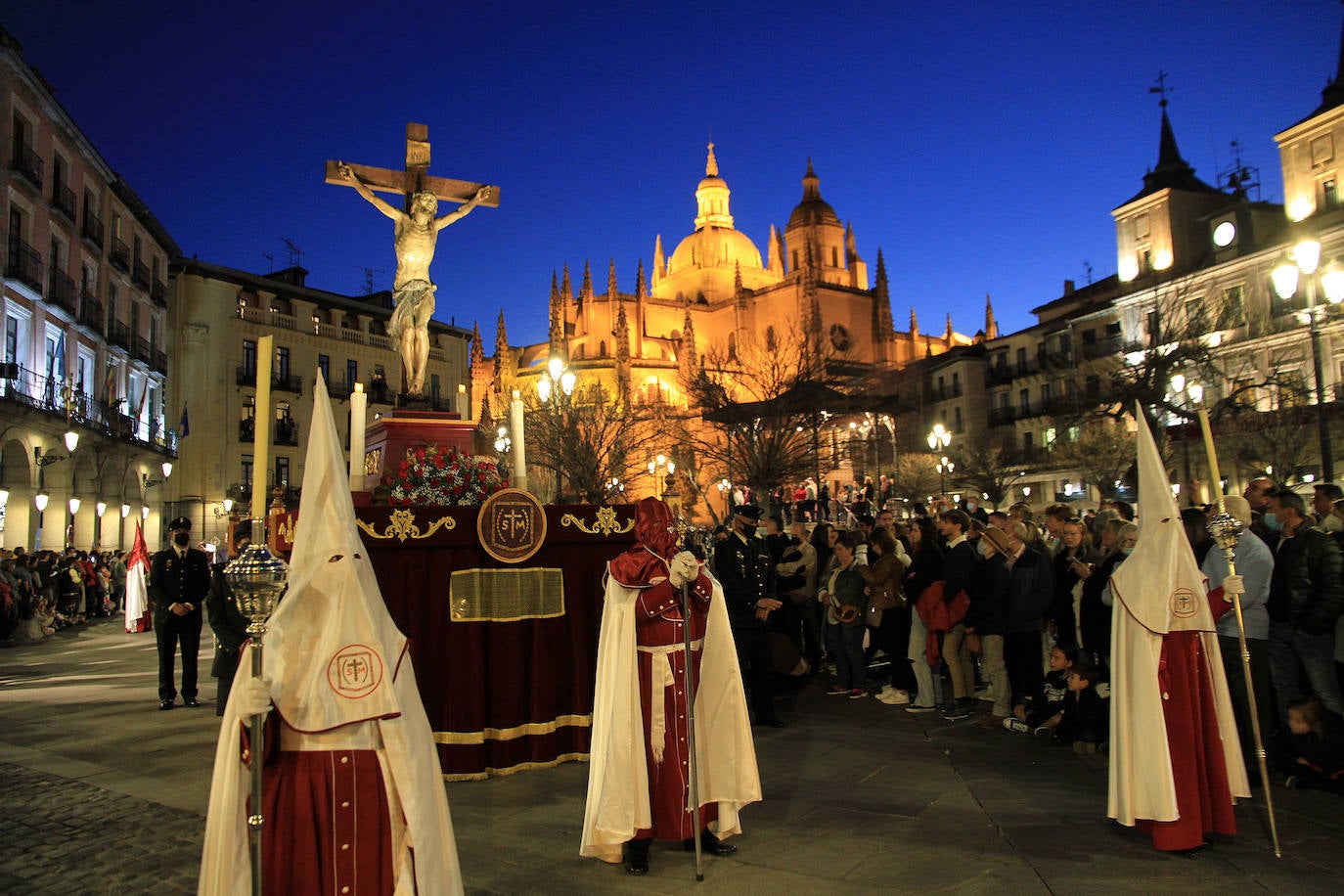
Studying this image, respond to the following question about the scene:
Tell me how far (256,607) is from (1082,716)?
674cm

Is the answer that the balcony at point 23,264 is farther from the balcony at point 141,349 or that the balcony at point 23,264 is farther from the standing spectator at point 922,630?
the standing spectator at point 922,630

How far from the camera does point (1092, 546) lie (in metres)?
9.84

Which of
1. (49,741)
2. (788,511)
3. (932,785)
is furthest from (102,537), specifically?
(932,785)

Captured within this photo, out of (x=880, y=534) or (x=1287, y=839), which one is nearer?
(x=1287, y=839)

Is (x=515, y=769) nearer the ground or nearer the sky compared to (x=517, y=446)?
nearer the ground

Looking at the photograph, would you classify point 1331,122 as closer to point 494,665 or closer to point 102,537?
point 494,665

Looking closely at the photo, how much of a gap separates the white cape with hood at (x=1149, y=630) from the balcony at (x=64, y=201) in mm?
32372

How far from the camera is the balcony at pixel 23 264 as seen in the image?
25.0 metres

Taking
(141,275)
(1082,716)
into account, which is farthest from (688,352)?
(1082,716)

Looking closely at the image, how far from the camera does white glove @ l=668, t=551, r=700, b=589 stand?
470 centimetres

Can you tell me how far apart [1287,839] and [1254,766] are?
5.45 feet

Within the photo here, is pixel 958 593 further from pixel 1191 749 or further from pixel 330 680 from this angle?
pixel 330 680

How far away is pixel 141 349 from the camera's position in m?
35.6

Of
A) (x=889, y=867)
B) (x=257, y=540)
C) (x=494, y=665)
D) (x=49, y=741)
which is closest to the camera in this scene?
(x=257, y=540)
